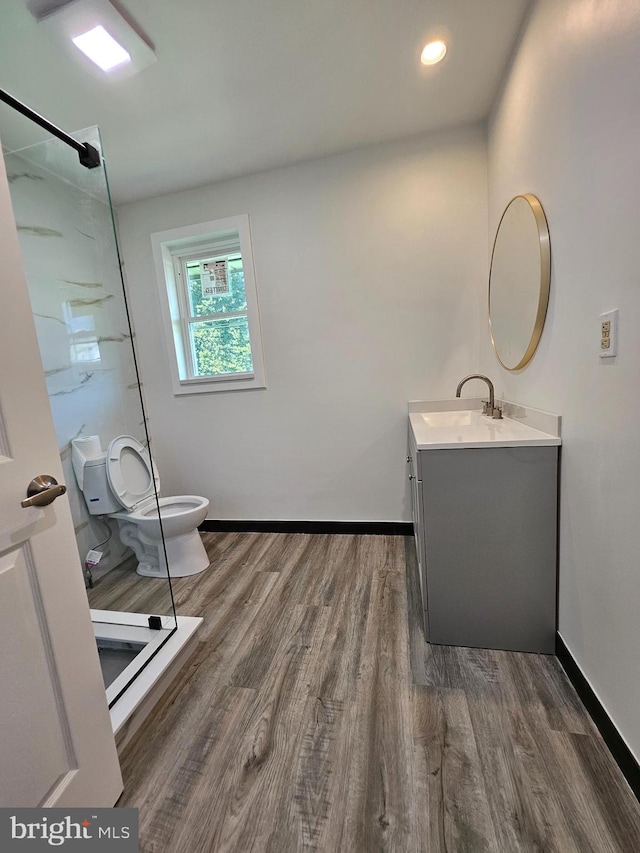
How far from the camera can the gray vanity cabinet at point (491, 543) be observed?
1.35 metres

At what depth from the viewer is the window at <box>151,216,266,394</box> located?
99.9 inches

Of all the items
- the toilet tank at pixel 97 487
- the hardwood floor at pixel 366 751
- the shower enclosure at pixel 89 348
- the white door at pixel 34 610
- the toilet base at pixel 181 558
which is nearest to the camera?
the white door at pixel 34 610

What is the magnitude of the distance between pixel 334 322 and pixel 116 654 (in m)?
2.21

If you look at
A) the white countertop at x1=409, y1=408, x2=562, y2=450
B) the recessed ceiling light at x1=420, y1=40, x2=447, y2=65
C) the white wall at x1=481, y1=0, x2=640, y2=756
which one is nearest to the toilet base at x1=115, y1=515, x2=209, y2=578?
the white countertop at x1=409, y1=408, x2=562, y2=450

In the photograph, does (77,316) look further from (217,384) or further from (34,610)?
(34,610)

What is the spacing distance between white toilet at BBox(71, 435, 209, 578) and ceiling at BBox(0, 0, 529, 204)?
1548 millimetres

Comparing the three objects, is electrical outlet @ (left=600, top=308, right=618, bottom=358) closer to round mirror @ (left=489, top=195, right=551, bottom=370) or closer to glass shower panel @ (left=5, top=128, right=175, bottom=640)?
round mirror @ (left=489, top=195, right=551, bottom=370)

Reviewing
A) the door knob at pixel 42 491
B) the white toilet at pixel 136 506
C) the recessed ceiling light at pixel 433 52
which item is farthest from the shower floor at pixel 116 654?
the recessed ceiling light at pixel 433 52

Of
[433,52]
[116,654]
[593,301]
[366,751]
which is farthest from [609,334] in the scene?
[116,654]

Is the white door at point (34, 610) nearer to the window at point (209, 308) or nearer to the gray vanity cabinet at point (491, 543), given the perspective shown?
the gray vanity cabinet at point (491, 543)

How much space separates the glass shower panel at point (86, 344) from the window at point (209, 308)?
1.69 feet

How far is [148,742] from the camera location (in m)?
1.16

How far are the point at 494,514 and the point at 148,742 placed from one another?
57.5 inches

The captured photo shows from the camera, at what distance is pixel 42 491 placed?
0.80 metres
